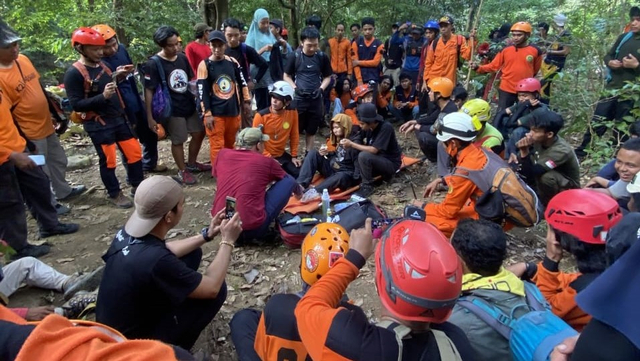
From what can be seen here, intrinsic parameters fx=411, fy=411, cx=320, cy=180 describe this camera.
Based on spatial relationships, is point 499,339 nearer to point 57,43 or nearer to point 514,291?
point 514,291

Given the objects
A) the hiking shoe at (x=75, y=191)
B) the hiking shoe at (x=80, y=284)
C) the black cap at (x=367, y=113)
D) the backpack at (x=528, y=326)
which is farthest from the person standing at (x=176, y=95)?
the backpack at (x=528, y=326)

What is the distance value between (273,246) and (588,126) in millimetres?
5500

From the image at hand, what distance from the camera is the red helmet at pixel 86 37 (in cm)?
488

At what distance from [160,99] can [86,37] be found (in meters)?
1.39

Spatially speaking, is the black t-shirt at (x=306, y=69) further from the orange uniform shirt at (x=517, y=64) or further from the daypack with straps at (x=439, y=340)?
the daypack with straps at (x=439, y=340)

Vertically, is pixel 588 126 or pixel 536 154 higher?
pixel 536 154

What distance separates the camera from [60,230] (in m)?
5.10

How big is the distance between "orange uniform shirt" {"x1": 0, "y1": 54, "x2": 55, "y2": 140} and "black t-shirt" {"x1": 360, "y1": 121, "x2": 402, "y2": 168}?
435 centimetres

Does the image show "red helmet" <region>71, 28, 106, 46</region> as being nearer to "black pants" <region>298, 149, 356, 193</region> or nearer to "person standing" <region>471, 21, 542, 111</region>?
"black pants" <region>298, 149, 356, 193</region>

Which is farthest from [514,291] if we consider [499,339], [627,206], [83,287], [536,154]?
[83,287]

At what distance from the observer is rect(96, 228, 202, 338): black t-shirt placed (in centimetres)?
259

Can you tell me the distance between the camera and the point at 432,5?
16.4m

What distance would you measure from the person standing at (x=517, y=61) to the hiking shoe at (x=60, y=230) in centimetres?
755

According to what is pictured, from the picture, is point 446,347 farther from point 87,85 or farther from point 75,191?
point 75,191
